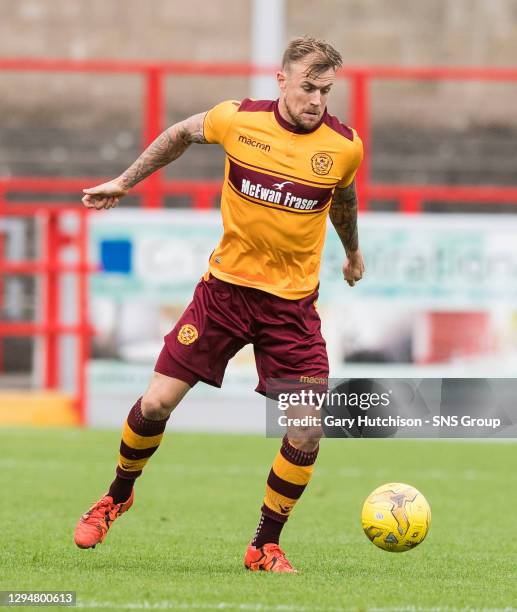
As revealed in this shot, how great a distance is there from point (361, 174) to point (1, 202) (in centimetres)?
387

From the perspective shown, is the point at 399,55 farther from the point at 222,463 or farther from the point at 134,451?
the point at 134,451

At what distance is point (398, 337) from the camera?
43.3 feet

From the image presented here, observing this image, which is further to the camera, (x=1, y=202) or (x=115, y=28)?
(x=115, y=28)

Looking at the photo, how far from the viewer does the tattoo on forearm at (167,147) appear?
632 cm

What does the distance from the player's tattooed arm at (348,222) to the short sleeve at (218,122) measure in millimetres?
544

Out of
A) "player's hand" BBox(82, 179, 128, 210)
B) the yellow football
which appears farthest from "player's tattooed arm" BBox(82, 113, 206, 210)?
the yellow football

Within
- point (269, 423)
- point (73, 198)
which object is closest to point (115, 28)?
point (73, 198)

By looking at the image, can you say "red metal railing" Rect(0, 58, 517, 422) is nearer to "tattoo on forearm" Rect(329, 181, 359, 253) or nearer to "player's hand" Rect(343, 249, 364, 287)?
"player's hand" Rect(343, 249, 364, 287)

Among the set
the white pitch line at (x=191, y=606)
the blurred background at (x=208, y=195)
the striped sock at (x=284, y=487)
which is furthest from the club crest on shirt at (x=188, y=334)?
the blurred background at (x=208, y=195)

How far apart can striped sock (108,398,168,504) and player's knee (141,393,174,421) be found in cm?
3

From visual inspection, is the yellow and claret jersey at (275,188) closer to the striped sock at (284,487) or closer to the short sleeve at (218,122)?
the short sleeve at (218,122)

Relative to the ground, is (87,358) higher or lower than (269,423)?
lower

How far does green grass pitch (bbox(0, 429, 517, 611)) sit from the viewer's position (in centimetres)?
548

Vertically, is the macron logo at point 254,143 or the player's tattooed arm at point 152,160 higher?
the macron logo at point 254,143
